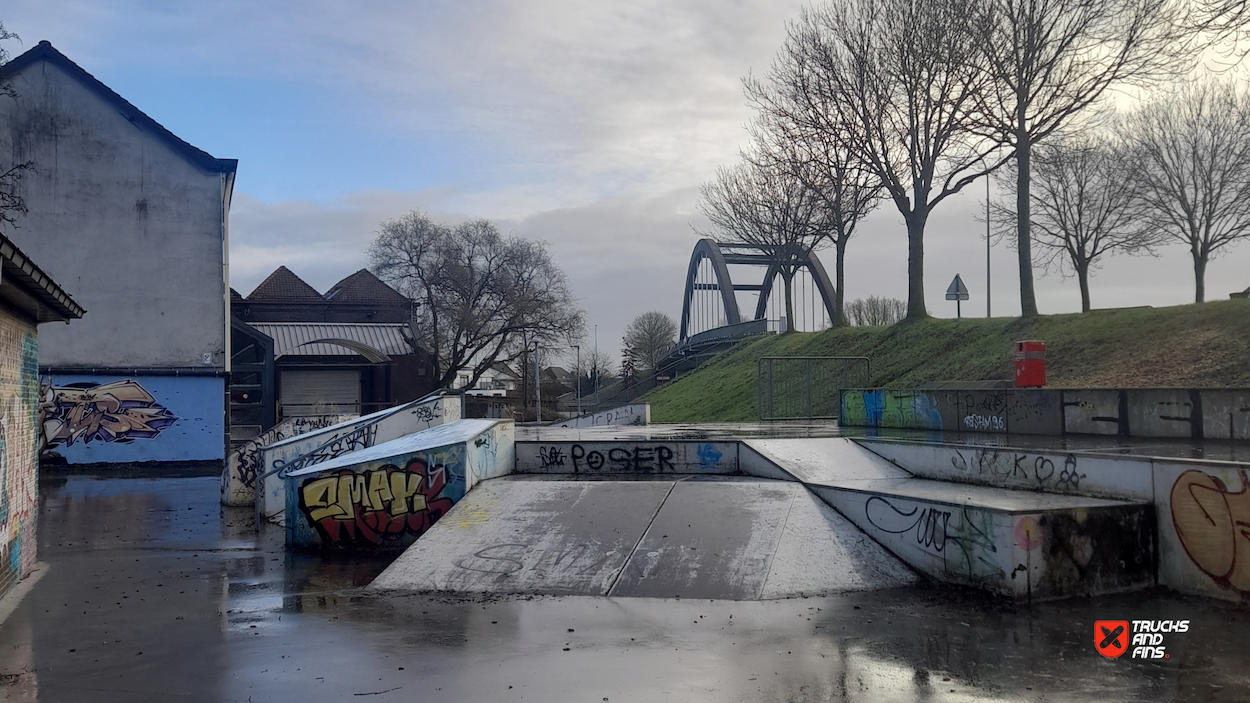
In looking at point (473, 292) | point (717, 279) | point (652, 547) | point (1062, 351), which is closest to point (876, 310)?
point (717, 279)

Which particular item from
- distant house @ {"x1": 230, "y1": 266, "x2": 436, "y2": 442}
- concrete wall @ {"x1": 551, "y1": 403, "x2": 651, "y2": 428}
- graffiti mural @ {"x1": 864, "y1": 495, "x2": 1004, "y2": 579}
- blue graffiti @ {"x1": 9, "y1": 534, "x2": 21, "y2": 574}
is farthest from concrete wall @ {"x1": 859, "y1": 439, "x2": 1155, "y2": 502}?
distant house @ {"x1": 230, "y1": 266, "x2": 436, "y2": 442}

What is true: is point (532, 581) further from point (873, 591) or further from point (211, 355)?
point (211, 355)

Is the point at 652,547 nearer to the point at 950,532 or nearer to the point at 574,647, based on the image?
the point at 574,647

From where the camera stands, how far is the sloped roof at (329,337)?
4453 cm

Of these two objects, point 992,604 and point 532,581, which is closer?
point 992,604

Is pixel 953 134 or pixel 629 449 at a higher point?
pixel 953 134

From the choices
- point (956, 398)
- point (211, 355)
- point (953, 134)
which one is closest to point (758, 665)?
point (956, 398)

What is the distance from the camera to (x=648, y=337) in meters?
81.2

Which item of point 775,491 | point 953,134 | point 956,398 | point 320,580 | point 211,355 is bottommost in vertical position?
point 320,580

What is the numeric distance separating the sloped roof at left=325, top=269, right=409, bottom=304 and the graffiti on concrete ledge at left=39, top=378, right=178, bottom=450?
83.3ft

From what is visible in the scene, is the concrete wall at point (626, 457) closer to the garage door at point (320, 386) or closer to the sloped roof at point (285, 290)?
the garage door at point (320, 386)

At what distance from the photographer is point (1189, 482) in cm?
835

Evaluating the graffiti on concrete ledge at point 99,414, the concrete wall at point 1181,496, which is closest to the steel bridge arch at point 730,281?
the graffiti on concrete ledge at point 99,414

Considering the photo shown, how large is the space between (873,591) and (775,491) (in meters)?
2.74
